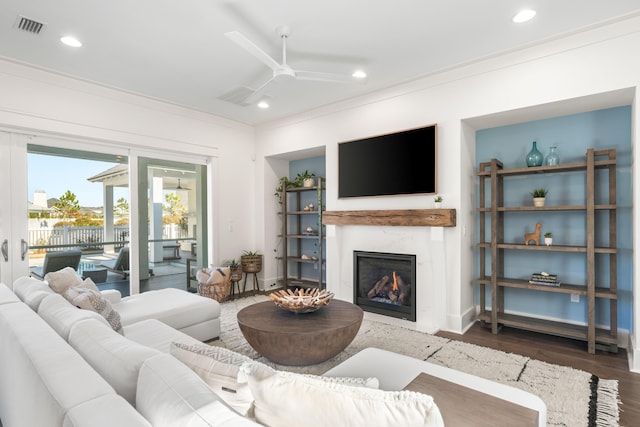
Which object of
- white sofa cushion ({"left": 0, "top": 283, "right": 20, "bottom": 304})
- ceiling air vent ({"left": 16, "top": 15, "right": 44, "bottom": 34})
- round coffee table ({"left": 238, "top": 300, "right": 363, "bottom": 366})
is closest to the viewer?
white sofa cushion ({"left": 0, "top": 283, "right": 20, "bottom": 304})

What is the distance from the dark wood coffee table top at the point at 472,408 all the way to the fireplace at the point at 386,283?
2348 millimetres

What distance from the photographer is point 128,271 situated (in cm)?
429

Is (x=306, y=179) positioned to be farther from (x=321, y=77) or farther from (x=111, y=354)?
(x=111, y=354)

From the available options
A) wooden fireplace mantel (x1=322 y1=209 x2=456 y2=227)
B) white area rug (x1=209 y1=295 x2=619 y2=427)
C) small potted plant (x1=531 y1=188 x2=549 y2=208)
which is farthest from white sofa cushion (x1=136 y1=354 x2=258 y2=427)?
small potted plant (x1=531 y1=188 x2=549 y2=208)

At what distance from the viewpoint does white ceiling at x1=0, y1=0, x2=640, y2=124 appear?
253 cm

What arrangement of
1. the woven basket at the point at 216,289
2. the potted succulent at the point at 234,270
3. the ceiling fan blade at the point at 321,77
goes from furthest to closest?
1. the potted succulent at the point at 234,270
2. the woven basket at the point at 216,289
3. the ceiling fan blade at the point at 321,77

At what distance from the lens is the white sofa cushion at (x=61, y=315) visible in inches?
62.5

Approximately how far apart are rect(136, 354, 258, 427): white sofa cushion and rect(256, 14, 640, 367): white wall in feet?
10.4

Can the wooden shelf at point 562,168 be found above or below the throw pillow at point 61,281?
above

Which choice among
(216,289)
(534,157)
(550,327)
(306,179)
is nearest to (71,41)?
(216,289)

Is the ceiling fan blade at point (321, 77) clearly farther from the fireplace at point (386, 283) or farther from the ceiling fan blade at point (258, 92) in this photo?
the fireplace at point (386, 283)

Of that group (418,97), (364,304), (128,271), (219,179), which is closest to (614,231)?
(418,97)

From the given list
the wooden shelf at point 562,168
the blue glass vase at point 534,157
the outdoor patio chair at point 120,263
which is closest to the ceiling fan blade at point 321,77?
the wooden shelf at point 562,168

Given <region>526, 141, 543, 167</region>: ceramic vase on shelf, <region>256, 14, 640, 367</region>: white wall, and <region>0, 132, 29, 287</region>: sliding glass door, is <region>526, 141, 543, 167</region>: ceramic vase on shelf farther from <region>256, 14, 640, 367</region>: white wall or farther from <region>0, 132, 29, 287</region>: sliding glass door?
<region>0, 132, 29, 287</region>: sliding glass door
